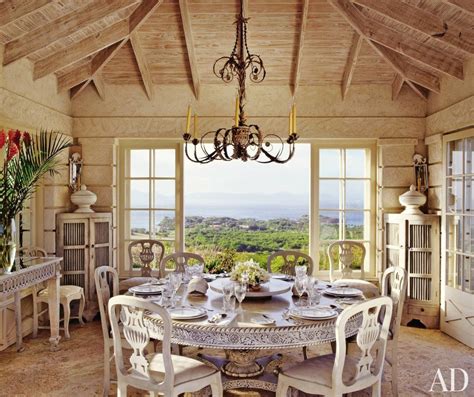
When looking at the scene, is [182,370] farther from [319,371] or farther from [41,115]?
[41,115]

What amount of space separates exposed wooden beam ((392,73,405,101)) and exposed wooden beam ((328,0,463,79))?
61 centimetres

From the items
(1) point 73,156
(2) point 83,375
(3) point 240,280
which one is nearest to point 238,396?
(3) point 240,280

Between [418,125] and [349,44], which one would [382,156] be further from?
[349,44]

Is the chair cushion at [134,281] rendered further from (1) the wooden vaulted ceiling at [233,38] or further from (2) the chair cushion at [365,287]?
(1) the wooden vaulted ceiling at [233,38]

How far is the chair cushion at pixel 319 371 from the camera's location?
2.55 m

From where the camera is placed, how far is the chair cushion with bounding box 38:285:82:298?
460 centimetres

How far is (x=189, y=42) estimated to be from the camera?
4824mm

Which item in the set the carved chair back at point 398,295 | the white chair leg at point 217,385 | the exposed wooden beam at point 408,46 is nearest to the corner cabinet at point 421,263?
the exposed wooden beam at point 408,46

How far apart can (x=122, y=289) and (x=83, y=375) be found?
5.44ft

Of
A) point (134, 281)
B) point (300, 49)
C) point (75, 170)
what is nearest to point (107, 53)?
point (75, 170)

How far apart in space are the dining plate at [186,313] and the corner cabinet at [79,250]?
266cm

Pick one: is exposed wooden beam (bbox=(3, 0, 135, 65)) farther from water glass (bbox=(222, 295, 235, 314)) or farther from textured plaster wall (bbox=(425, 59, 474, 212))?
textured plaster wall (bbox=(425, 59, 474, 212))

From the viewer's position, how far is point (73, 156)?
551 centimetres

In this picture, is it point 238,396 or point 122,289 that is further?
point 122,289
